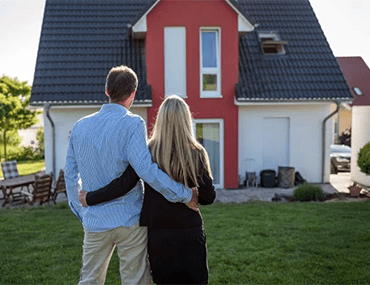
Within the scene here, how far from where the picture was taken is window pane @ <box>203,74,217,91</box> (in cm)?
1472

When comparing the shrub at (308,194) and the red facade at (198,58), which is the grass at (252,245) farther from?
the red facade at (198,58)

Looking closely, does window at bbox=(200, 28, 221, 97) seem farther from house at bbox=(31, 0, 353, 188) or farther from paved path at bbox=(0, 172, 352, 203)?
paved path at bbox=(0, 172, 352, 203)

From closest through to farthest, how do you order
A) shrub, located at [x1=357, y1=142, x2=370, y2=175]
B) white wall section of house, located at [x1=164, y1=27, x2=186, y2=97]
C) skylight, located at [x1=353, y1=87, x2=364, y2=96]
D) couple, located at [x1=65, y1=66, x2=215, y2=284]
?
couple, located at [x1=65, y1=66, x2=215, y2=284]
shrub, located at [x1=357, y1=142, x2=370, y2=175]
white wall section of house, located at [x1=164, y1=27, x2=186, y2=97]
skylight, located at [x1=353, y1=87, x2=364, y2=96]

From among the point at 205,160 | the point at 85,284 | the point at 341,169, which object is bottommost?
the point at 341,169

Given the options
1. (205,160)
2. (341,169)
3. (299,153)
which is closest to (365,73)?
(341,169)

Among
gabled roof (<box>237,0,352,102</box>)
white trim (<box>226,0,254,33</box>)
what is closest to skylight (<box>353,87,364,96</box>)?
gabled roof (<box>237,0,352,102</box>)

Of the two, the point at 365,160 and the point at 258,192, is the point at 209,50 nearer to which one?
the point at 258,192

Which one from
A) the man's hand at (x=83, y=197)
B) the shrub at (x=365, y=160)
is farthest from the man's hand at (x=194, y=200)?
the shrub at (x=365, y=160)

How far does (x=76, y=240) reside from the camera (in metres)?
7.46

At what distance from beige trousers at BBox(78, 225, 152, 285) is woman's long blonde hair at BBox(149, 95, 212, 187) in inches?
20.5

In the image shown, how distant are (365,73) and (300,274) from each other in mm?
32768

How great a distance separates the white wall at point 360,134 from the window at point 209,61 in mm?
5060

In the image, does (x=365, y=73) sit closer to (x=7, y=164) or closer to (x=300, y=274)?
(x=7, y=164)

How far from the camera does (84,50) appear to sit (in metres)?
15.9
